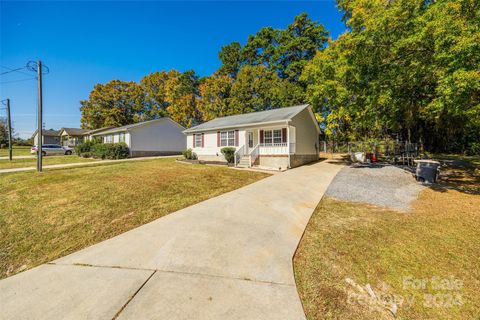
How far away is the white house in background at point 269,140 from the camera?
47.2ft

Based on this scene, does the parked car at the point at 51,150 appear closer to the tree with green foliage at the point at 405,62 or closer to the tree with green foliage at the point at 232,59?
the tree with green foliage at the point at 232,59

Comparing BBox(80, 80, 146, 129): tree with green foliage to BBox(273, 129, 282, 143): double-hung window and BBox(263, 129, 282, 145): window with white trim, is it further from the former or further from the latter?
BBox(273, 129, 282, 143): double-hung window

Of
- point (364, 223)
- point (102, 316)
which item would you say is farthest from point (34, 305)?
point (364, 223)

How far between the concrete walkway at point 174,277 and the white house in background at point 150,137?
71.3 feet

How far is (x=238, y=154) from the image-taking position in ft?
51.4

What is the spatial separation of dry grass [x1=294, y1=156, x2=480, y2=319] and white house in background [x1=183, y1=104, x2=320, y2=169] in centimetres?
844

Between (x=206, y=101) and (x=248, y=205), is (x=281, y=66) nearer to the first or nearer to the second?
(x=206, y=101)

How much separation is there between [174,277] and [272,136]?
44.3ft

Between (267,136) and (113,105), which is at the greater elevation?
(113,105)

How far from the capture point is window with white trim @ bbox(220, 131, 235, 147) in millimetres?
17156

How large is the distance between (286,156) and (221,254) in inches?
437

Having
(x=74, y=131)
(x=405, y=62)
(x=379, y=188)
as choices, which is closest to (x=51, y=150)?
(x=74, y=131)

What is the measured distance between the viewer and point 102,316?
7.53ft

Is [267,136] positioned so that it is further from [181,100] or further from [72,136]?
[72,136]
